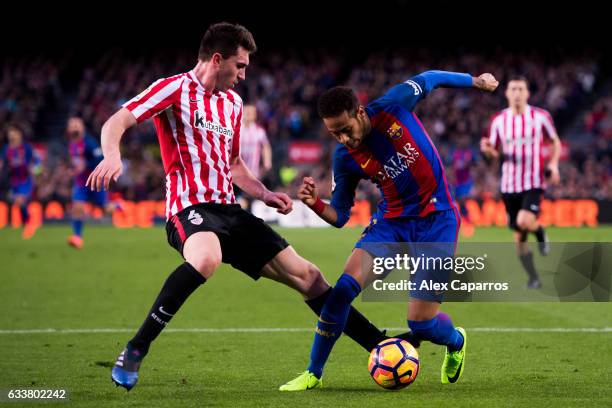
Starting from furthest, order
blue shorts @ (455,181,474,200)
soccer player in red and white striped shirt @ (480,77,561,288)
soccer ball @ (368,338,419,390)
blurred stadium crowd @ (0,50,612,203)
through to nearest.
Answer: blurred stadium crowd @ (0,50,612,203), blue shorts @ (455,181,474,200), soccer player in red and white striped shirt @ (480,77,561,288), soccer ball @ (368,338,419,390)

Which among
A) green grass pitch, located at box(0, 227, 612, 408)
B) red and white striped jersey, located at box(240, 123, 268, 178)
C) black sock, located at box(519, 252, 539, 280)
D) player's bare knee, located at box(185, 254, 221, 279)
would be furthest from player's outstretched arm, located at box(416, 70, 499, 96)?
red and white striped jersey, located at box(240, 123, 268, 178)

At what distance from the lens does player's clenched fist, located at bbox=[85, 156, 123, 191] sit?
16.2 ft

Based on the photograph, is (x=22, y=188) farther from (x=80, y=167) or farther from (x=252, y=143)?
(x=252, y=143)

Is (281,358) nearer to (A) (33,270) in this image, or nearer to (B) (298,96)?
(A) (33,270)

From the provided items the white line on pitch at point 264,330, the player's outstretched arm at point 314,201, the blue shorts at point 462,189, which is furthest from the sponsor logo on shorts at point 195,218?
the blue shorts at point 462,189

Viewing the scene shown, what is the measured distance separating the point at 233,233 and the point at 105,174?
38.2 inches

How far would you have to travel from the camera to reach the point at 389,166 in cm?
570

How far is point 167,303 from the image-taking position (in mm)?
5273

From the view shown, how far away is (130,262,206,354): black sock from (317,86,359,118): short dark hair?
1153 millimetres

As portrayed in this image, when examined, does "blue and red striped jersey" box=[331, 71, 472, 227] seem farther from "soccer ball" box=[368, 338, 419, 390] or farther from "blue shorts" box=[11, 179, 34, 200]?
"blue shorts" box=[11, 179, 34, 200]

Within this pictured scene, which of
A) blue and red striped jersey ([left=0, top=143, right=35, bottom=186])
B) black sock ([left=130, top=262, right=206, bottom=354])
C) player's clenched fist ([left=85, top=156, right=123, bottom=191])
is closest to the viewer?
player's clenched fist ([left=85, top=156, right=123, bottom=191])

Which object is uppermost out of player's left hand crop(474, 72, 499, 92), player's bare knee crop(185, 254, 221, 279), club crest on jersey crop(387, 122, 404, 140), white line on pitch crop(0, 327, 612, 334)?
player's left hand crop(474, 72, 499, 92)

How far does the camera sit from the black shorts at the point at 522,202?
436 inches

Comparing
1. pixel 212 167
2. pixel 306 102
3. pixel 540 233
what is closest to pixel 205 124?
pixel 212 167
